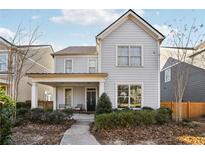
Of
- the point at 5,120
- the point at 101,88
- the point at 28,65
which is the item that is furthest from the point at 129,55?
the point at 28,65

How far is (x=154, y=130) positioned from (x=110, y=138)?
7.42ft

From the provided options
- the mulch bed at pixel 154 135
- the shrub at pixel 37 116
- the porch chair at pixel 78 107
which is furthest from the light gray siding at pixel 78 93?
the mulch bed at pixel 154 135

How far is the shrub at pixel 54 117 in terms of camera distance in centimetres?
1452

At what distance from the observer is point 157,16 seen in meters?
17.0

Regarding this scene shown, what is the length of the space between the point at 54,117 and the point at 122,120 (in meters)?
3.93

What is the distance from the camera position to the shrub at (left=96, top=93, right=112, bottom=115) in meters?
15.1

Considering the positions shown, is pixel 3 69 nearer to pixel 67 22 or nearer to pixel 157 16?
pixel 67 22

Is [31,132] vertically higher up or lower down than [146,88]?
lower down

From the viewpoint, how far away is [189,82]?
23.2 meters

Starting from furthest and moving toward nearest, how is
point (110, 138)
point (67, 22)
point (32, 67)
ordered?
point (32, 67), point (67, 22), point (110, 138)

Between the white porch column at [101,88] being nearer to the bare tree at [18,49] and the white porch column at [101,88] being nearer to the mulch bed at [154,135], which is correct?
the mulch bed at [154,135]

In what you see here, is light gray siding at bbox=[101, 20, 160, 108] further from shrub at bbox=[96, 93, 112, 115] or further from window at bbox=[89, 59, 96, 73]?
window at bbox=[89, 59, 96, 73]

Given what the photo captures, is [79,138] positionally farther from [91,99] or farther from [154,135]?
[91,99]
